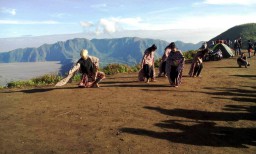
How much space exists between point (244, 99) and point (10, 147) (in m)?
7.68

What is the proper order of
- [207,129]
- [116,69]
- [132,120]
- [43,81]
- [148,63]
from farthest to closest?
[116,69], [43,81], [148,63], [132,120], [207,129]

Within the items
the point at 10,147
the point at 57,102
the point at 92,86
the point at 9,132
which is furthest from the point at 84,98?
the point at 10,147

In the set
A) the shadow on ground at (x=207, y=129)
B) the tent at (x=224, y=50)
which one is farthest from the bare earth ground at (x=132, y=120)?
the tent at (x=224, y=50)

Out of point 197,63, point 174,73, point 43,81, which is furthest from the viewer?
point 43,81

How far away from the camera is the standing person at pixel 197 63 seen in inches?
649

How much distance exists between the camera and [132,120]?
29.1ft

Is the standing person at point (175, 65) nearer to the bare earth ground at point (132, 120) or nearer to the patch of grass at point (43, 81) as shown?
the bare earth ground at point (132, 120)

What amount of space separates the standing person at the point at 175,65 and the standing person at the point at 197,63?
118 inches

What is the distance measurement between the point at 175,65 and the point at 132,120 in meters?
5.43

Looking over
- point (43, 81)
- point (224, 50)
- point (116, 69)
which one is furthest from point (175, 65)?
point (224, 50)

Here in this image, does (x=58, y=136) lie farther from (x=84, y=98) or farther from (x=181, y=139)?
(x=84, y=98)

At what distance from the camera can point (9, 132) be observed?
833 cm

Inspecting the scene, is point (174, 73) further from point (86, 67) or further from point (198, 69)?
point (86, 67)

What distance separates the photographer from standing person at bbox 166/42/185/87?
44.7 ft
